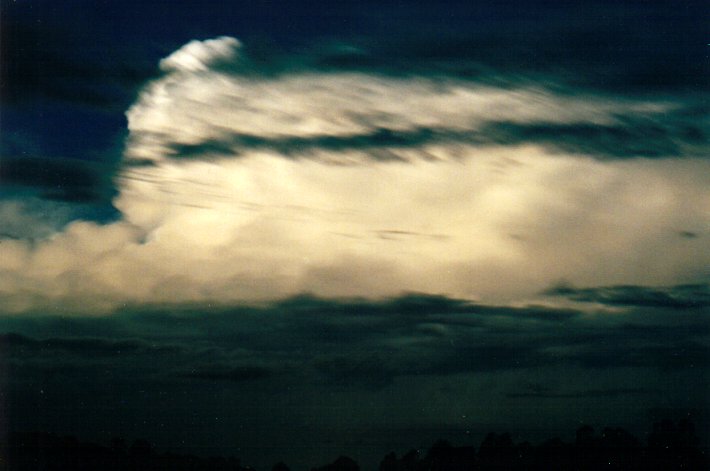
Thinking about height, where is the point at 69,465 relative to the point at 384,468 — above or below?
above

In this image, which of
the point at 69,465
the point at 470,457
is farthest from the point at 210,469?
the point at 470,457

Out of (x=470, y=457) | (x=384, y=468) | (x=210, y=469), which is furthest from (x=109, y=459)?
(x=470, y=457)

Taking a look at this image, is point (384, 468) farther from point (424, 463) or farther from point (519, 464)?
point (519, 464)

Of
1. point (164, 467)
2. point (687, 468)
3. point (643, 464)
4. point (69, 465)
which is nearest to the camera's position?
point (69, 465)

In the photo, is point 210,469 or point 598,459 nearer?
point 210,469

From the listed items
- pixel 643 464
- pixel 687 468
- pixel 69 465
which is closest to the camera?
pixel 69 465

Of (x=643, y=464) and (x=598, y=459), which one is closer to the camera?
(x=643, y=464)

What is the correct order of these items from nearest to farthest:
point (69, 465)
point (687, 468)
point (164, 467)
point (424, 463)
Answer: point (69, 465)
point (164, 467)
point (687, 468)
point (424, 463)

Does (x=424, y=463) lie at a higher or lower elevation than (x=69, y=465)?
lower

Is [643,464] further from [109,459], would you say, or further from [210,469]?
[109,459]

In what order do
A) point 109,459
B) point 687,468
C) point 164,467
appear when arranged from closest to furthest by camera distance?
1. point 109,459
2. point 164,467
3. point 687,468
